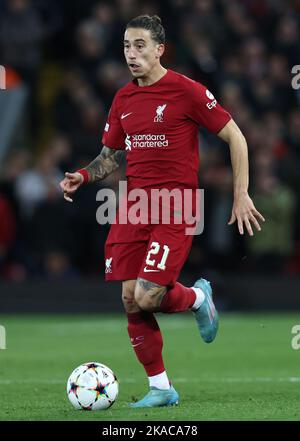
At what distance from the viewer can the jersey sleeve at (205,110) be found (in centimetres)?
809

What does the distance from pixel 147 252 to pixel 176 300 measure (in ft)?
1.36

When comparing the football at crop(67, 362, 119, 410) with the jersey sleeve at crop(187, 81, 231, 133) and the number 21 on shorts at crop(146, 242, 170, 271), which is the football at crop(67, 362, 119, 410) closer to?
the number 21 on shorts at crop(146, 242, 170, 271)

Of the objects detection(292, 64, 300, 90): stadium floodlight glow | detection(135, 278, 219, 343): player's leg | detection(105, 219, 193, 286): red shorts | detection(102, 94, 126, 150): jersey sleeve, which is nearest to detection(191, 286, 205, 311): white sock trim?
detection(135, 278, 219, 343): player's leg

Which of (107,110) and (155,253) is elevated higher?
(107,110)

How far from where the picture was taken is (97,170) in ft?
27.8

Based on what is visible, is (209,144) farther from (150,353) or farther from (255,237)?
(150,353)

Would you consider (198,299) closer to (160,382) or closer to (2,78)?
(160,382)

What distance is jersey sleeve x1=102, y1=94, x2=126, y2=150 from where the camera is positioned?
838 centimetres

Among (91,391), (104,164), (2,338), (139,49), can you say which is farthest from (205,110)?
(2,338)

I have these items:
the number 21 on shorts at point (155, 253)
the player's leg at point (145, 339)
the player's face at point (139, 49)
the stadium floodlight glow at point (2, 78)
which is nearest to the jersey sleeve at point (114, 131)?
the player's face at point (139, 49)

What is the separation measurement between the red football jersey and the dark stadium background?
23.6 ft

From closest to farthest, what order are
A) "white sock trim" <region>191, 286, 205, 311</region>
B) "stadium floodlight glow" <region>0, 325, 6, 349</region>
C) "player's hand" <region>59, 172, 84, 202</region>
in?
"player's hand" <region>59, 172, 84, 202</region> → "white sock trim" <region>191, 286, 205, 311</region> → "stadium floodlight glow" <region>0, 325, 6, 349</region>
